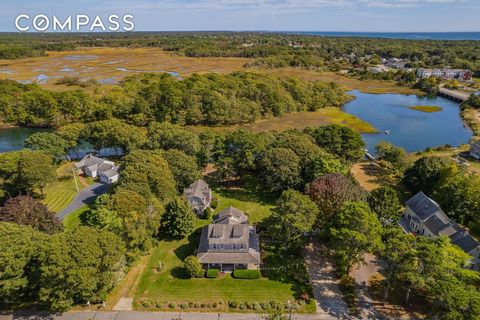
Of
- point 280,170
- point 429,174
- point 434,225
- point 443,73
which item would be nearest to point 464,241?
point 434,225

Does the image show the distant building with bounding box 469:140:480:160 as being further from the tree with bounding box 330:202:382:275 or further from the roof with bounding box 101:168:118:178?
the roof with bounding box 101:168:118:178

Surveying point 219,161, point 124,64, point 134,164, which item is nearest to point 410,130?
point 219,161

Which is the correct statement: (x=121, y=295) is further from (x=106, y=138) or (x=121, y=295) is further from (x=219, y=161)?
(x=106, y=138)

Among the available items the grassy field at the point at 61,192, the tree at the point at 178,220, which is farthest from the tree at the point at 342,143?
the grassy field at the point at 61,192

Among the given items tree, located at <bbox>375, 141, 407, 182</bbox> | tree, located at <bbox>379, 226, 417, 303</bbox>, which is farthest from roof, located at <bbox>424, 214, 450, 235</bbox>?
tree, located at <bbox>375, 141, 407, 182</bbox>

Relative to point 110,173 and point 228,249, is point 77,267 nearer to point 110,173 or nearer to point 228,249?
point 228,249

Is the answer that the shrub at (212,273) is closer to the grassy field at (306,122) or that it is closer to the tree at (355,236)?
the tree at (355,236)
